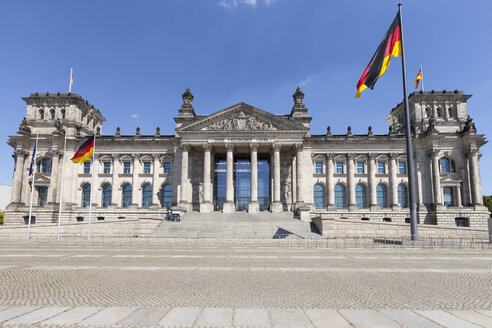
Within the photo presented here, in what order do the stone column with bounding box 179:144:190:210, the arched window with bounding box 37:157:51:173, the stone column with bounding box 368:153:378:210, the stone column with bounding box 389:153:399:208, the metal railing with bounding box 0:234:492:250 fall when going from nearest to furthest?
the metal railing with bounding box 0:234:492:250, the stone column with bounding box 179:144:190:210, the stone column with bounding box 389:153:399:208, the stone column with bounding box 368:153:378:210, the arched window with bounding box 37:157:51:173

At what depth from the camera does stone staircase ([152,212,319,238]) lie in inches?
1391

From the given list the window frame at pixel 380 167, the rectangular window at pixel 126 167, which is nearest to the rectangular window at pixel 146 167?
the rectangular window at pixel 126 167

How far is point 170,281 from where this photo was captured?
10.0 metres

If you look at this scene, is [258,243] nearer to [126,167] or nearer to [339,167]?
[339,167]

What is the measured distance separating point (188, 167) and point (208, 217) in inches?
481

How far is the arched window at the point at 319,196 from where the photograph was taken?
181 feet

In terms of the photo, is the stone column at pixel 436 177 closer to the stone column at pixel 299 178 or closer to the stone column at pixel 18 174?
the stone column at pixel 299 178

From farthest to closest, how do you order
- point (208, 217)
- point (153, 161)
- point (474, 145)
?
1. point (153, 161)
2. point (474, 145)
3. point (208, 217)

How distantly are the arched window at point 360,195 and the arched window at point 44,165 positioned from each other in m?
56.6

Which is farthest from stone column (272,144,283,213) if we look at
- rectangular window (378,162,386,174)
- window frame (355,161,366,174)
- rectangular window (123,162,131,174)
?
rectangular window (123,162,131,174)

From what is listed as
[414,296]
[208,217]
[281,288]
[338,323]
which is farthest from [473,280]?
[208,217]

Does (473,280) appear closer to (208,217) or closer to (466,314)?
(466,314)

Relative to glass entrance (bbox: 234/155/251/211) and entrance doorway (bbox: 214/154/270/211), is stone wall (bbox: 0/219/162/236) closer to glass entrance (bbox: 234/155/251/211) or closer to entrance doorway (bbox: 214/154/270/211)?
entrance doorway (bbox: 214/154/270/211)

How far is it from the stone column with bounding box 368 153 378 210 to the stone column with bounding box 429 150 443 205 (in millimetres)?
9368
